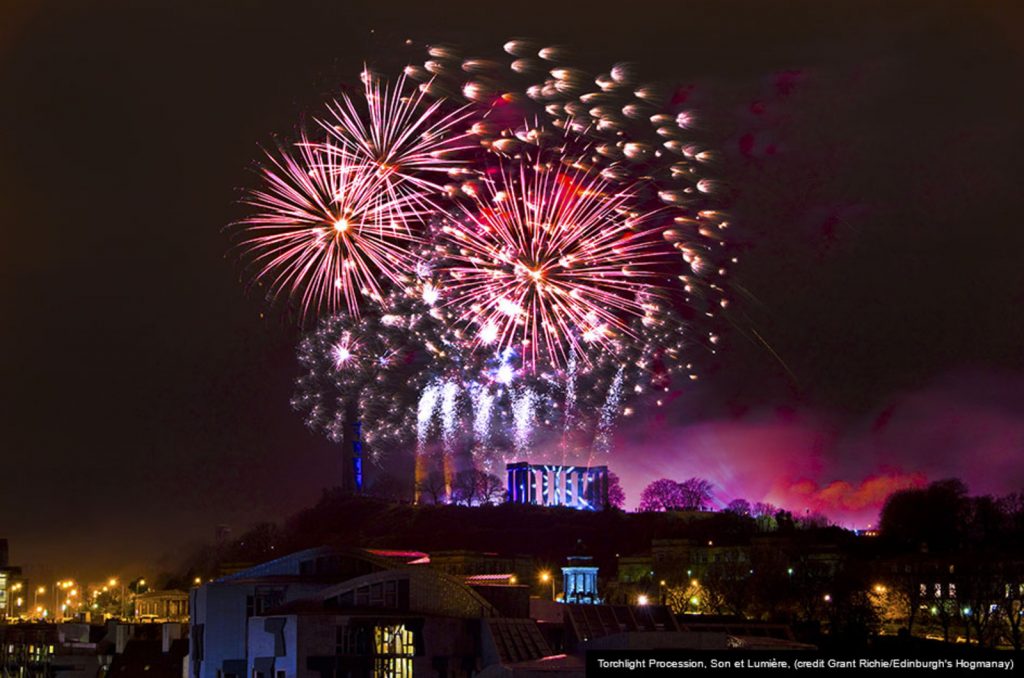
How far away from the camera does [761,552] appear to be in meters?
122

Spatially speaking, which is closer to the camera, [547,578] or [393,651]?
[393,651]

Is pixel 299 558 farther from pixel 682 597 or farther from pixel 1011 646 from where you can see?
pixel 682 597

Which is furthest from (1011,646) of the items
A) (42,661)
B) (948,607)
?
(42,661)

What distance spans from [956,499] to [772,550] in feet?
104

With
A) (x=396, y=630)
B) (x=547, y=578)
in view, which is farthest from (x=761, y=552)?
(x=396, y=630)

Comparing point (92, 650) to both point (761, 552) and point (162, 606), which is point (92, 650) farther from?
point (761, 552)

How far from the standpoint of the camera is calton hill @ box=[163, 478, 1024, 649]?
93.9 metres

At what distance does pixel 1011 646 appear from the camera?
282ft
